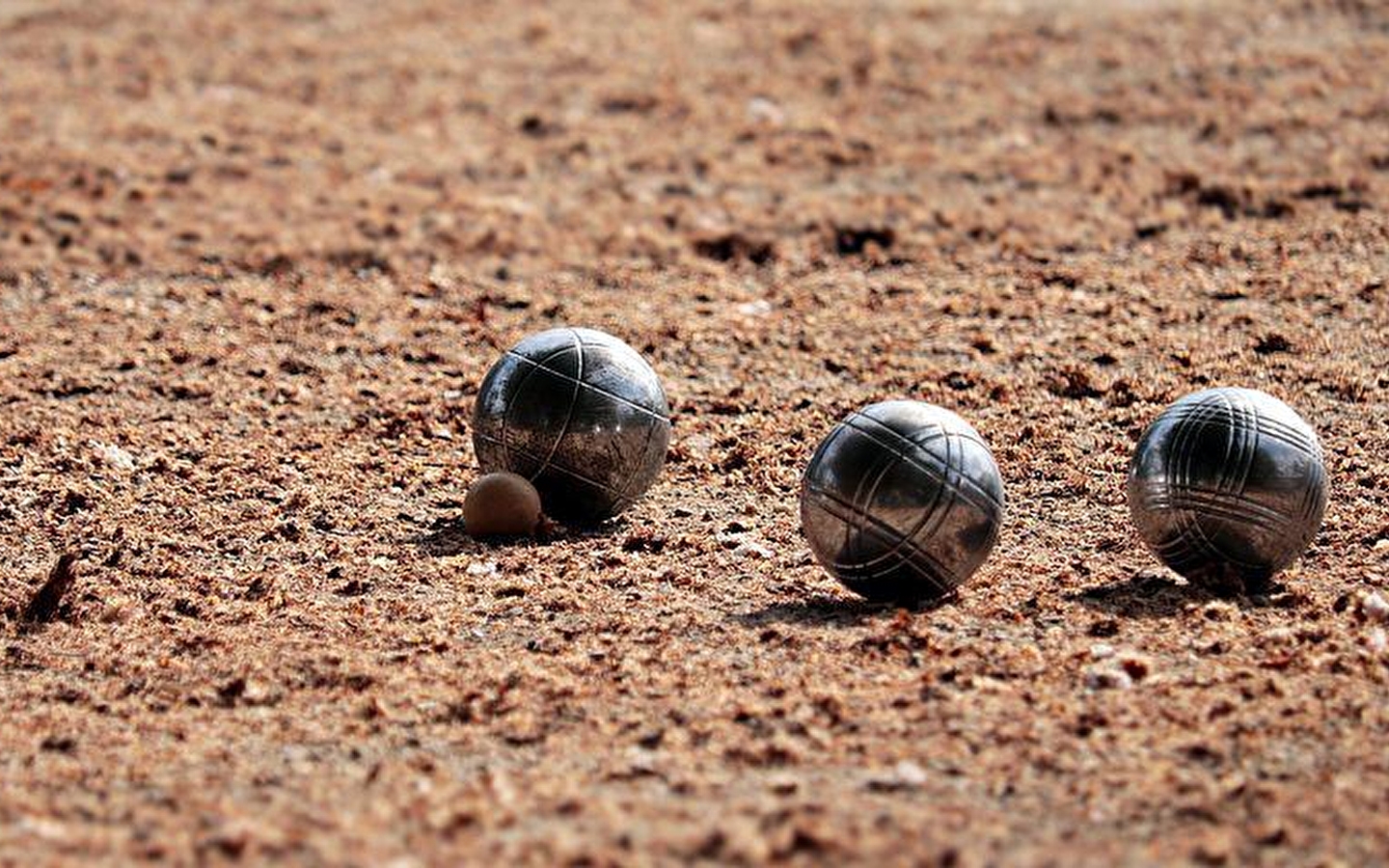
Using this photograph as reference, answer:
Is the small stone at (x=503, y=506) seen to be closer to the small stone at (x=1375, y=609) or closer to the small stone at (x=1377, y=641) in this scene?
the small stone at (x=1375, y=609)

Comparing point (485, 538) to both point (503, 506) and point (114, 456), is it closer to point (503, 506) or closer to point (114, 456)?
point (503, 506)

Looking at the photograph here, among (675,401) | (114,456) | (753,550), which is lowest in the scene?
(114,456)

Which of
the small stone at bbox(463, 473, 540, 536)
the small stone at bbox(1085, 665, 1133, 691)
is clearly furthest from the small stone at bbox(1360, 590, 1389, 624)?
the small stone at bbox(463, 473, 540, 536)

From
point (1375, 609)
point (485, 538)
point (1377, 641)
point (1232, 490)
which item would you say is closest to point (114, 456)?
point (485, 538)

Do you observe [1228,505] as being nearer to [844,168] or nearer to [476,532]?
[476,532]

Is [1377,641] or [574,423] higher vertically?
[1377,641]

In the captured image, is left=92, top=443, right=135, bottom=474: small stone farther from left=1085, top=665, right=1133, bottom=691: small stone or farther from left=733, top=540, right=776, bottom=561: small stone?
left=1085, top=665, right=1133, bottom=691: small stone
